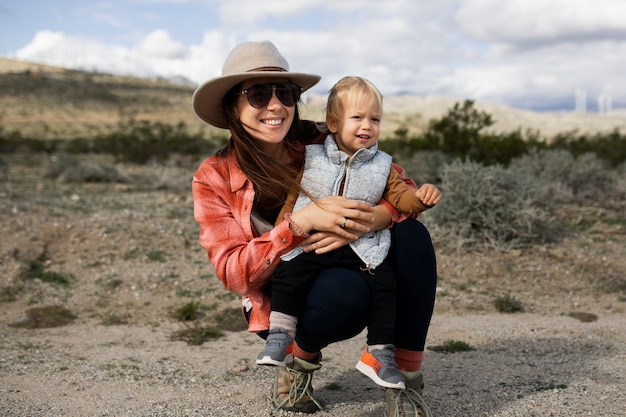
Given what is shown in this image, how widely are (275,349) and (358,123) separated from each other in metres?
1.09

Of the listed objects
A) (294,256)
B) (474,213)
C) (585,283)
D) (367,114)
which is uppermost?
(367,114)

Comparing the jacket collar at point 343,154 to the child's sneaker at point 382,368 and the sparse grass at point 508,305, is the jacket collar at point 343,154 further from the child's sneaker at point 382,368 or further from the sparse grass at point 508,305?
the sparse grass at point 508,305

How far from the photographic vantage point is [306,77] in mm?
3053

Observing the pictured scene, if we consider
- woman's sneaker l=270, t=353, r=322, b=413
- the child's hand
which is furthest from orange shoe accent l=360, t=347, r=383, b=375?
the child's hand

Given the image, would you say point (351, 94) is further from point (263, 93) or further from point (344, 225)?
point (344, 225)

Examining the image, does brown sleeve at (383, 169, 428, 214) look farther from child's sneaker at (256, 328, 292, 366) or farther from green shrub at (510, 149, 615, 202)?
green shrub at (510, 149, 615, 202)

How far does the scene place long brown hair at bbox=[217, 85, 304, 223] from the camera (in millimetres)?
2973

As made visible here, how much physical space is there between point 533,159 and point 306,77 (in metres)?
10.2

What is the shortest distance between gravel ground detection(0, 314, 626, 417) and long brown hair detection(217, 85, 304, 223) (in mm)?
1092

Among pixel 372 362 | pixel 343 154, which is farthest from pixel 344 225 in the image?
pixel 372 362

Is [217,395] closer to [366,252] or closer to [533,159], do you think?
[366,252]

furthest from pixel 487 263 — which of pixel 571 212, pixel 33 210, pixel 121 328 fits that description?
pixel 33 210

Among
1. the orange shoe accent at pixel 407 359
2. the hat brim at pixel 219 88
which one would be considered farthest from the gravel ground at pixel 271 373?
the hat brim at pixel 219 88

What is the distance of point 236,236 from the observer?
9.75 ft
